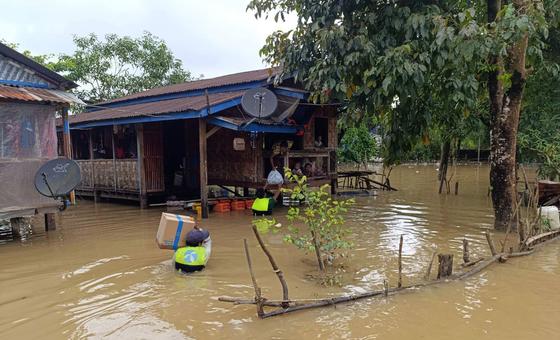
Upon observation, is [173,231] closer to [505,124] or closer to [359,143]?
[505,124]

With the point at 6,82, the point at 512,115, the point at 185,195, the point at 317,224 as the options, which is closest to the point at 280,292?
the point at 317,224

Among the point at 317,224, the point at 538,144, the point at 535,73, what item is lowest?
the point at 317,224

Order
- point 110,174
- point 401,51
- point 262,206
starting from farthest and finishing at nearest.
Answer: point 110,174 < point 262,206 < point 401,51

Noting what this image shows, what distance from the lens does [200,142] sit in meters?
10.7

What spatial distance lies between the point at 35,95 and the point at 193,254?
5.06 meters

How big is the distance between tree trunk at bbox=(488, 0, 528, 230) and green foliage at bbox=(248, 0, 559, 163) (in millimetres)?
233

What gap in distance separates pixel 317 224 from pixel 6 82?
688 cm

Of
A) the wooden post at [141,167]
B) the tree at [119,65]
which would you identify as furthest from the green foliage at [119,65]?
the wooden post at [141,167]

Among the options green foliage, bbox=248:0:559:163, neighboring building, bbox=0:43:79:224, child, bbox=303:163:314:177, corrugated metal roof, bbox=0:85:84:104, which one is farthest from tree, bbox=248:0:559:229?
neighboring building, bbox=0:43:79:224

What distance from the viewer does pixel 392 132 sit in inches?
337

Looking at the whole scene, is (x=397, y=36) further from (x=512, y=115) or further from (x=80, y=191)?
(x=80, y=191)

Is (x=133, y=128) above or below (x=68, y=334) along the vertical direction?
above

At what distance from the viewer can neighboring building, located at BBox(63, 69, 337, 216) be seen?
11094mm

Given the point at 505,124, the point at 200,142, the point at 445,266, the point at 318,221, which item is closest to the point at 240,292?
the point at 318,221
